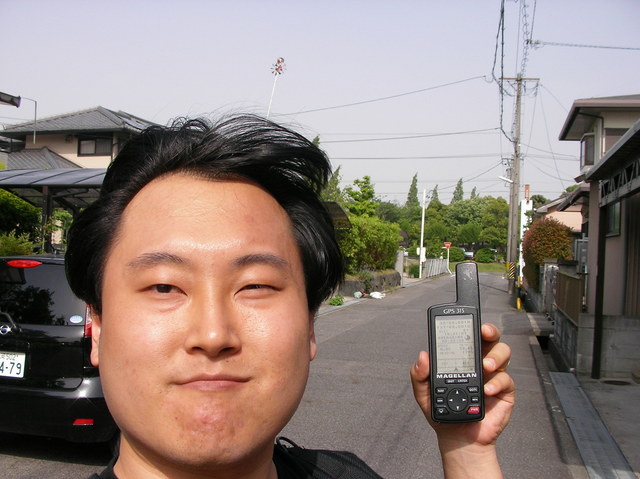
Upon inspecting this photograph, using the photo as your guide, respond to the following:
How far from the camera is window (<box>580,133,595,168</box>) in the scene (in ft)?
49.9

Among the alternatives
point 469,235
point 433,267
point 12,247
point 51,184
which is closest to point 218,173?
point 12,247

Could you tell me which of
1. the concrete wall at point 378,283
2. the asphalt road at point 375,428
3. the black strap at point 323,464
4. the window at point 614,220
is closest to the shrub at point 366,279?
the concrete wall at point 378,283

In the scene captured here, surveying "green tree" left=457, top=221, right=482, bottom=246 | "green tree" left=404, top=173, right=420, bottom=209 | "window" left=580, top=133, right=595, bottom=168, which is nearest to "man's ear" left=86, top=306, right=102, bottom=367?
"window" left=580, top=133, right=595, bottom=168

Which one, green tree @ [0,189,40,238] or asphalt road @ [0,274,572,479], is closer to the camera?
asphalt road @ [0,274,572,479]

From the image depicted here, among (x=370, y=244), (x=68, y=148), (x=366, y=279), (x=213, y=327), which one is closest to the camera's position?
(x=213, y=327)

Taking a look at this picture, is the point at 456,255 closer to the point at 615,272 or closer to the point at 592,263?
the point at 615,272

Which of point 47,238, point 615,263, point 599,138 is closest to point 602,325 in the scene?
point 615,263

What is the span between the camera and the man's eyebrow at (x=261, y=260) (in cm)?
117

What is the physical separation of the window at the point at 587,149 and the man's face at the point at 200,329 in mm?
15766

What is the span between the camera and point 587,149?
1546 centimetres

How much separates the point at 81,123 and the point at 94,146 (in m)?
1.43

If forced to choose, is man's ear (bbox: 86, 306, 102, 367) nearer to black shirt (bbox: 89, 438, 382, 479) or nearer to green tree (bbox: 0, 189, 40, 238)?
black shirt (bbox: 89, 438, 382, 479)

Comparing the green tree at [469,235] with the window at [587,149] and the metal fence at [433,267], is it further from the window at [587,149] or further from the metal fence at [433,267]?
the window at [587,149]

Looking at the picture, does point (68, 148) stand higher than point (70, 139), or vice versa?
point (70, 139)
